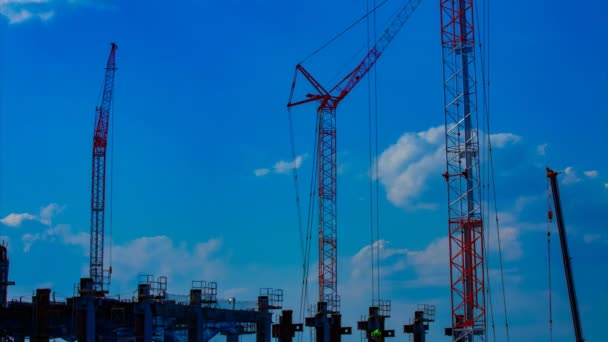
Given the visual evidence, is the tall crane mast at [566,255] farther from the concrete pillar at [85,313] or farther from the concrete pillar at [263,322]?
the concrete pillar at [263,322]

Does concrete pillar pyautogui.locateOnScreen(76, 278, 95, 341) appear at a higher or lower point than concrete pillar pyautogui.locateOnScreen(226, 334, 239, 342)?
higher

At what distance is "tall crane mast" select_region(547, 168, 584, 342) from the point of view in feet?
177

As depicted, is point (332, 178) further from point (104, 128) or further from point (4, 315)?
point (4, 315)

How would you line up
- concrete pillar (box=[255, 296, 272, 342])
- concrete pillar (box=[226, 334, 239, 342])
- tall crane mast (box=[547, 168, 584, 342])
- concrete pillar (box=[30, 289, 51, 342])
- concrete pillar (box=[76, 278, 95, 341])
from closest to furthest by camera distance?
tall crane mast (box=[547, 168, 584, 342])
concrete pillar (box=[30, 289, 51, 342])
concrete pillar (box=[76, 278, 95, 341])
concrete pillar (box=[255, 296, 272, 342])
concrete pillar (box=[226, 334, 239, 342])

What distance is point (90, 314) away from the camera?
67.0 meters

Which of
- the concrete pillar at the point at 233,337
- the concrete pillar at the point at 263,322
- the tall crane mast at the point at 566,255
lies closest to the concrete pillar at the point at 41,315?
the concrete pillar at the point at 263,322

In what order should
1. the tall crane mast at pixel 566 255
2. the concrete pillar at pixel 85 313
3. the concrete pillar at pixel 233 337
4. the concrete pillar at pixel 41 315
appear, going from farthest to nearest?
the concrete pillar at pixel 233 337, the concrete pillar at pixel 85 313, the concrete pillar at pixel 41 315, the tall crane mast at pixel 566 255

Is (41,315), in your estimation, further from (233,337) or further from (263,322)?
(233,337)

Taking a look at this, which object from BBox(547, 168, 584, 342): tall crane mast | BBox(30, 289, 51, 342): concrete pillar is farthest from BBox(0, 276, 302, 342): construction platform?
BBox(547, 168, 584, 342): tall crane mast

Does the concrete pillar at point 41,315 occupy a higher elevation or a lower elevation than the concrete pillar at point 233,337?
higher

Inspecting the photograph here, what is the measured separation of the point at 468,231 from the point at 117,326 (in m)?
→ 29.6

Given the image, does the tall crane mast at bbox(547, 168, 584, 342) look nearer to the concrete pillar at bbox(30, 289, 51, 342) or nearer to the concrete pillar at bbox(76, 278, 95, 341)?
the concrete pillar at bbox(76, 278, 95, 341)

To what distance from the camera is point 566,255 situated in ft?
181

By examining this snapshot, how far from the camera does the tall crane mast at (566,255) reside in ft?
177
